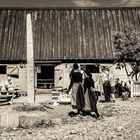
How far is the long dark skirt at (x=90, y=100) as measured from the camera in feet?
45.6

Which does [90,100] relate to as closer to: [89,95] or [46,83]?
[89,95]

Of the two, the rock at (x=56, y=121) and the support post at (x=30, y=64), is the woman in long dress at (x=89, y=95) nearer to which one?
the rock at (x=56, y=121)

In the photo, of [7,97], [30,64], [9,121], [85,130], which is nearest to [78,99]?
[9,121]

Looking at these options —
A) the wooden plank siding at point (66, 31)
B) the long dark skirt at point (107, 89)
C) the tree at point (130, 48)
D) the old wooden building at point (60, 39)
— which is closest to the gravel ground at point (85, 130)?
the long dark skirt at point (107, 89)

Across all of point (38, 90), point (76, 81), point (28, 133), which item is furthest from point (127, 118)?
point (38, 90)

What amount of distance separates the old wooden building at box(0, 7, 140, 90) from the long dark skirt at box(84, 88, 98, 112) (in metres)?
15.1

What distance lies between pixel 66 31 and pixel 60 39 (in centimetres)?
102

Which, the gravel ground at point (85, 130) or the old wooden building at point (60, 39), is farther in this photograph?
the old wooden building at point (60, 39)

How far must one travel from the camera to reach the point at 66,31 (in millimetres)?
31797

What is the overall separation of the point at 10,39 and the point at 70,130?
20.8 m

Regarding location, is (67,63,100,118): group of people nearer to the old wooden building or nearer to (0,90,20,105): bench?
(0,90,20,105): bench

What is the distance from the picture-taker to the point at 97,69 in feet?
98.2

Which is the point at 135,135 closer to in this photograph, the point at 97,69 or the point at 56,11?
the point at 97,69

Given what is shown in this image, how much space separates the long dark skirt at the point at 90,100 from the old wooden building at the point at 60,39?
15094 mm
